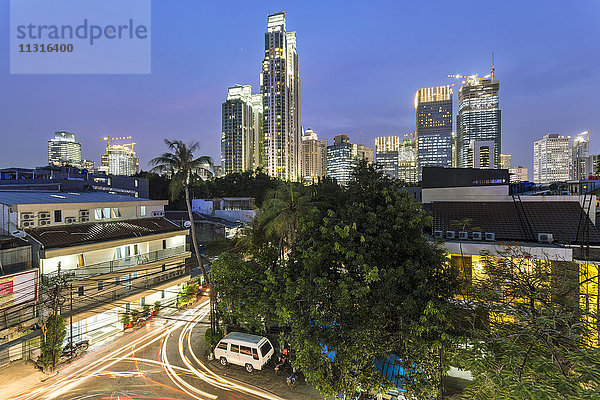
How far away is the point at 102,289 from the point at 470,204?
26.9 m

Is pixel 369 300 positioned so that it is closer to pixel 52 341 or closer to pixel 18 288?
pixel 52 341

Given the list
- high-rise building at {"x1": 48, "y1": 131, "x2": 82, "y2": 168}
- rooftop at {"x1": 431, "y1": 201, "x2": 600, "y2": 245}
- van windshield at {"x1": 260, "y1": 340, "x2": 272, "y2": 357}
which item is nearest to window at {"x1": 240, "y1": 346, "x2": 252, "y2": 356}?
van windshield at {"x1": 260, "y1": 340, "x2": 272, "y2": 357}

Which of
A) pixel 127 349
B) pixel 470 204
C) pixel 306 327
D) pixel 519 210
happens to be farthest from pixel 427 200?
pixel 127 349

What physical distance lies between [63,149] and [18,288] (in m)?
197

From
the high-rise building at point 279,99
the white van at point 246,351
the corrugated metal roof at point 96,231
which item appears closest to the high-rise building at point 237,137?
the high-rise building at point 279,99

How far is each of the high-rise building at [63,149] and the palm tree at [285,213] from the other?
188m

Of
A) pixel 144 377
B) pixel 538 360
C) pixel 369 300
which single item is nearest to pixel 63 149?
pixel 144 377

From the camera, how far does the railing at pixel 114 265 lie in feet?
56.5

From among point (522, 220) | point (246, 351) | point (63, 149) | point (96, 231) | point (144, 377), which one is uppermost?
point (63, 149)

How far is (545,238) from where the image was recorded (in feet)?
47.6

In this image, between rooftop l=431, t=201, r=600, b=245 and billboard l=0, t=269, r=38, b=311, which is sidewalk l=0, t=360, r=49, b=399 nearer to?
billboard l=0, t=269, r=38, b=311

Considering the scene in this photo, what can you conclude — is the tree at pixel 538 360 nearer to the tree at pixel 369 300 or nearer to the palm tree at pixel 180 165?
the tree at pixel 369 300

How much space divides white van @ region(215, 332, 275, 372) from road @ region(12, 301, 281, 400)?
3.49 feet

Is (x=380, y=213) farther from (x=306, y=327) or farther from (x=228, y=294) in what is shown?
(x=228, y=294)
